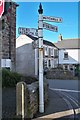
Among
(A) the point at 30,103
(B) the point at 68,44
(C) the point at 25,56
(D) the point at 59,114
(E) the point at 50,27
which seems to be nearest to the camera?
(A) the point at 30,103

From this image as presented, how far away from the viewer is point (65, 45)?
178 ft

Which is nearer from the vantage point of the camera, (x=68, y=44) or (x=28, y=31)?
(x=28, y=31)

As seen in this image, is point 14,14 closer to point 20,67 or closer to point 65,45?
point 20,67

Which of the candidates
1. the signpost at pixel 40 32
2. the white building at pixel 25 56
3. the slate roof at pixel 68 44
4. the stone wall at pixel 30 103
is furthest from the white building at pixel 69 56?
the stone wall at pixel 30 103

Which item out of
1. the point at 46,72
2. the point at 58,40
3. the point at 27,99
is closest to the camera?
the point at 27,99

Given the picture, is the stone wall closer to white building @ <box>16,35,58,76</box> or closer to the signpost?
the signpost

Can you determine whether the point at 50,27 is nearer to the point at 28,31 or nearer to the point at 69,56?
the point at 28,31

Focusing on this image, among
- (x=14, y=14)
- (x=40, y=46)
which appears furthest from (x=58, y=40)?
(x=40, y=46)

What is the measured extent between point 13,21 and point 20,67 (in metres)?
27.3

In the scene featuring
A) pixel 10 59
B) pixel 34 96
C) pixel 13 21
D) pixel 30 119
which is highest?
pixel 13 21

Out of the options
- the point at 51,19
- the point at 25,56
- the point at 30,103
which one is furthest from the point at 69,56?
the point at 30,103

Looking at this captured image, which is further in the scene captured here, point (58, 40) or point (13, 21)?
point (58, 40)

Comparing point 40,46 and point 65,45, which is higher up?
point 65,45

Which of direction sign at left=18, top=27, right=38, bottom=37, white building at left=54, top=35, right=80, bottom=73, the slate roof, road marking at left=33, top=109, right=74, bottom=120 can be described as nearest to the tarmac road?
road marking at left=33, top=109, right=74, bottom=120
